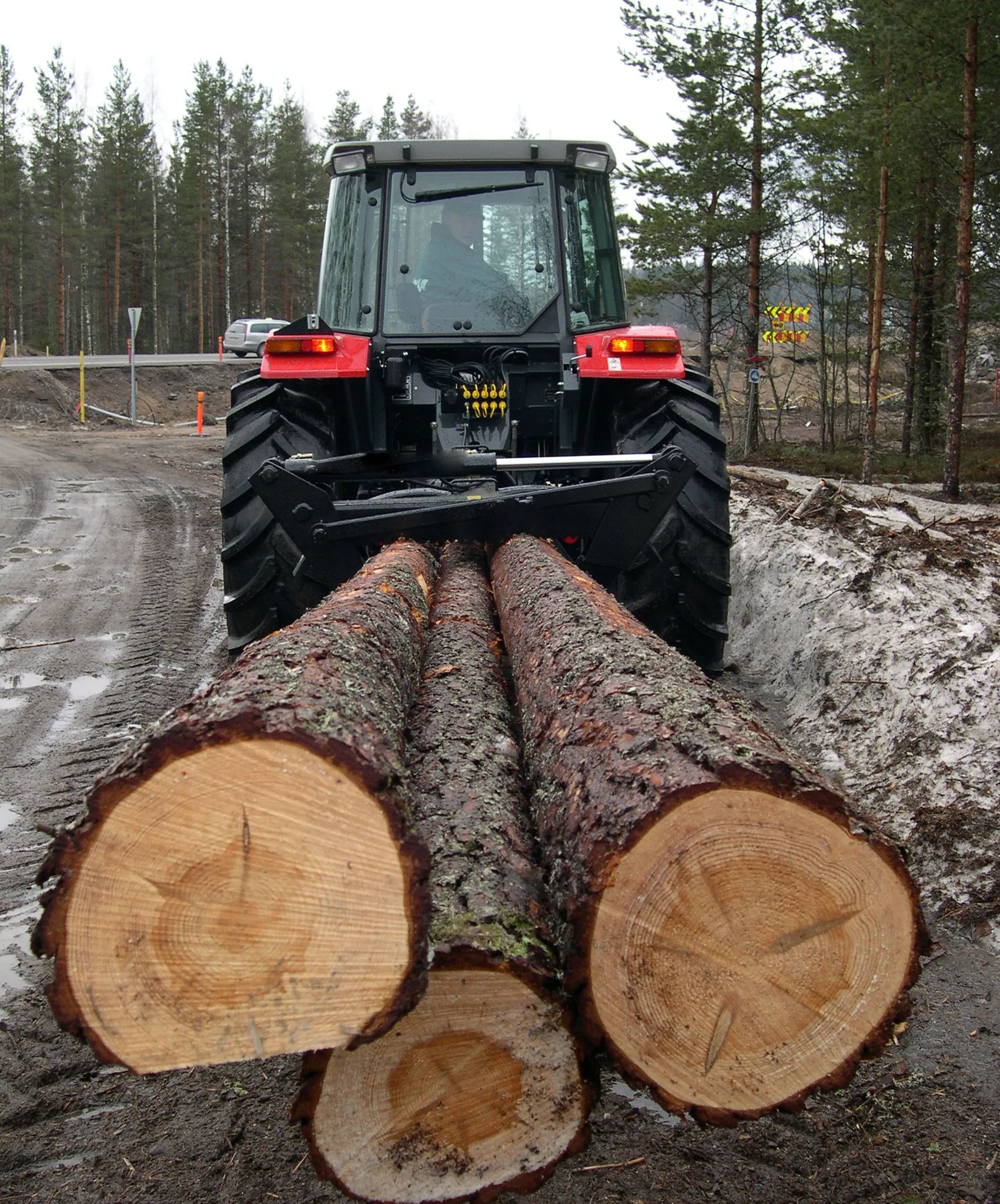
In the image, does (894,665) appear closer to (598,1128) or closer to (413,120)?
(598,1128)

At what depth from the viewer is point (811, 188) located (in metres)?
21.0

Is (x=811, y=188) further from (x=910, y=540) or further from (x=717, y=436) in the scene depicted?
(x=717, y=436)

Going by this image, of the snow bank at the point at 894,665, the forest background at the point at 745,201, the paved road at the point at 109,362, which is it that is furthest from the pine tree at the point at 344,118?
the snow bank at the point at 894,665

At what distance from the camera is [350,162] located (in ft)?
18.0

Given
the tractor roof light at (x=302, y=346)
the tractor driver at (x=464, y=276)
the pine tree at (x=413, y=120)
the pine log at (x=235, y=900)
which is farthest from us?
the pine tree at (x=413, y=120)

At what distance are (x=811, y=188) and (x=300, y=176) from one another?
30.6 metres

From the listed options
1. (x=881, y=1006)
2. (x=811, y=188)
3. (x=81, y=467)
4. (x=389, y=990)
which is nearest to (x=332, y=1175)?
(x=389, y=990)

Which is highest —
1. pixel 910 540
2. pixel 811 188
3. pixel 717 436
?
pixel 811 188

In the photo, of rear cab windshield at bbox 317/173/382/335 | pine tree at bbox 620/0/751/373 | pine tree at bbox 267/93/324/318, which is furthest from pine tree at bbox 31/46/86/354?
rear cab windshield at bbox 317/173/382/335

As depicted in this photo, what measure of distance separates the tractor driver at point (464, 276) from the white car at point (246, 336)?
27.9 m

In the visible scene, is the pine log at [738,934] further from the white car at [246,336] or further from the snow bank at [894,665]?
the white car at [246,336]

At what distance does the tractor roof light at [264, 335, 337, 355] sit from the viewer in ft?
16.9

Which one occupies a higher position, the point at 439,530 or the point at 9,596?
the point at 439,530

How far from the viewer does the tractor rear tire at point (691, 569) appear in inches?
188
